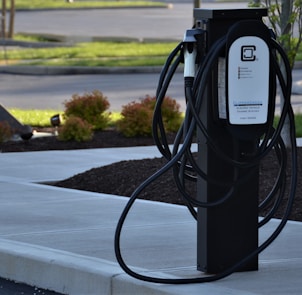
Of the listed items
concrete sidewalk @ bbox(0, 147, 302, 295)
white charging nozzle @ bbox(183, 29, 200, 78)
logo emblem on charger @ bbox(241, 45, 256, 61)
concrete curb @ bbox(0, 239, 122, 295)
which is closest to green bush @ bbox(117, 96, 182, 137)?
concrete sidewalk @ bbox(0, 147, 302, 295)

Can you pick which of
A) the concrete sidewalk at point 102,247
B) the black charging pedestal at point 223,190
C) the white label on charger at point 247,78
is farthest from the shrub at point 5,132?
the white label on charger at point 247,78

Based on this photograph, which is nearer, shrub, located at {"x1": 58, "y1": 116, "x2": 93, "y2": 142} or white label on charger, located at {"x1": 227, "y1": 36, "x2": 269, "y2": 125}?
white label on charger, located at {"x1": 227, "y1": 36, "x2": 269, "y2": 125}

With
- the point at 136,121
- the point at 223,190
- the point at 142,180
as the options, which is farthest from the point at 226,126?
the point at 136,121

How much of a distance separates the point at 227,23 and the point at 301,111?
11002 mm

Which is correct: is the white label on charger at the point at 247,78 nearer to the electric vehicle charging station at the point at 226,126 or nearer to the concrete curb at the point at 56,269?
the electric vehicle charging station at the point at 226,126

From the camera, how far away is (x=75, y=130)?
13.8 meters

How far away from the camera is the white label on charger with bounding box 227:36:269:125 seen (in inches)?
256

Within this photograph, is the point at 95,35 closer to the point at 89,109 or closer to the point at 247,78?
the point at 89,109

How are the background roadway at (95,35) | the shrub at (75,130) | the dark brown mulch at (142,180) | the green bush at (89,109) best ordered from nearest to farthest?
the dark brown mulch at (142,180) → the shrub at (75,130) → the green bush at (89,109) → the background roadway at (95,35)

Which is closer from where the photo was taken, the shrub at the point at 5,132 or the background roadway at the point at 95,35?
the shrub at the point at 5,132

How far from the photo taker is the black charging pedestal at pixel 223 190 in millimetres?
6652

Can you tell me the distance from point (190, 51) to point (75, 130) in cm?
723

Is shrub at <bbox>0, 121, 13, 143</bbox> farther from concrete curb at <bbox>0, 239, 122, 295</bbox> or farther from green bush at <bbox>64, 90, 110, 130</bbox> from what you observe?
concrete curb at <bbox>0, 239, 122, 295</bbox>

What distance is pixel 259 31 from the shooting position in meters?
6.54
